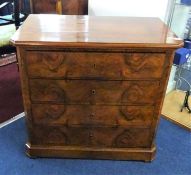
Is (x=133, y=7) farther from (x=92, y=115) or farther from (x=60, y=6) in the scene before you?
(x=92, y=115)

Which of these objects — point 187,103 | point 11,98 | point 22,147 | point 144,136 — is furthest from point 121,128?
point 11,98

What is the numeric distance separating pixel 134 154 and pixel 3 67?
5.64ft

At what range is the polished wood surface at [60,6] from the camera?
185 cm

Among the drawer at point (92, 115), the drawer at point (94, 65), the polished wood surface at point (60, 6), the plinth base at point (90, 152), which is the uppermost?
the polished wood surface at point (60, 6)

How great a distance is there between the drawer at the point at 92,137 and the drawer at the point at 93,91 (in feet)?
0.64

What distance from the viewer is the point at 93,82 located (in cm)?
126

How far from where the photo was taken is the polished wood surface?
6.08 feet

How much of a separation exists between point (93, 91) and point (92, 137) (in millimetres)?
318

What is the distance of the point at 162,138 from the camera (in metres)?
1.72

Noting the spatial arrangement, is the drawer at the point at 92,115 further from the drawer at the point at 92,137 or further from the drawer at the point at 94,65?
the drawer at the point at 94,65

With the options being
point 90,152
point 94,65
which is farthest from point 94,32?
point 90,152

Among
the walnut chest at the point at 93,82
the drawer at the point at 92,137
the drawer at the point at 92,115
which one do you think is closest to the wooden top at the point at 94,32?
the walnut chest at the point at 93,82

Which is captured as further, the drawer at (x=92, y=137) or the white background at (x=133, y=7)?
the white background at (x=133, y=7)

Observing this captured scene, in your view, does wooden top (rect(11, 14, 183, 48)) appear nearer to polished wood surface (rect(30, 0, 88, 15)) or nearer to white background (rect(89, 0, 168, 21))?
white background (rect(89, 0, 168, 21))
